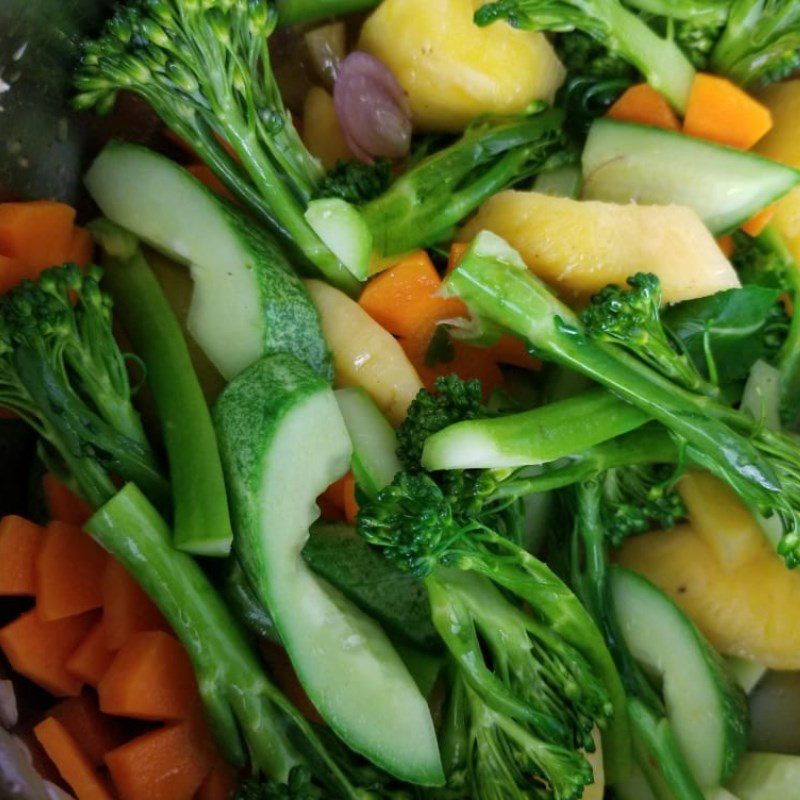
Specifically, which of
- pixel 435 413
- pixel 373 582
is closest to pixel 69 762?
pixel 373 582

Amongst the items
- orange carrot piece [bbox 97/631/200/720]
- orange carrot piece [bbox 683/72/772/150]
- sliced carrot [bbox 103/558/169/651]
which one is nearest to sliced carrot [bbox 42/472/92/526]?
sliced carrot [bbox 103/558/169/651]

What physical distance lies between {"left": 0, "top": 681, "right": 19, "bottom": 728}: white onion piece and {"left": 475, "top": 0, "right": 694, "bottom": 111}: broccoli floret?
150 cm

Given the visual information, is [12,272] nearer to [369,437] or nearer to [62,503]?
[62,503]

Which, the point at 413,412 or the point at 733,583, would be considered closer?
the point at 413,412

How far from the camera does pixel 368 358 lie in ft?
6.34

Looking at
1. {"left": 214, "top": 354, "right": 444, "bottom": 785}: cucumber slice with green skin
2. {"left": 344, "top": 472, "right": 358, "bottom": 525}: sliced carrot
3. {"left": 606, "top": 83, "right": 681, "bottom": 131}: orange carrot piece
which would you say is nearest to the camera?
{"left": 214, "top": 354, "right": 444, "bottom": 785}: cucumber slice with green skin

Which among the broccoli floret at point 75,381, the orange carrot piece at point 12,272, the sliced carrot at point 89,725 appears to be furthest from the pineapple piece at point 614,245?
the sliced carrot at point 89,725

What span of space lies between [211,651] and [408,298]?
782 millimetres

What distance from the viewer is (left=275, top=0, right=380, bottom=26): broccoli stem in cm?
207

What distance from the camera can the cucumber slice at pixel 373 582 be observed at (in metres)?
1.79

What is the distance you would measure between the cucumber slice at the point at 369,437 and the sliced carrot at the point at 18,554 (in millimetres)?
587

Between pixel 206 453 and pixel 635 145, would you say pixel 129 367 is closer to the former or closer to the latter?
pixel 206 453

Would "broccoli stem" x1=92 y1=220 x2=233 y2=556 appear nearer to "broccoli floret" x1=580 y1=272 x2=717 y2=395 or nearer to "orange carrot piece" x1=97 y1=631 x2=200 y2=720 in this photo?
"orange carrot piece" x1=97 y1=631 x2=200 y2=720

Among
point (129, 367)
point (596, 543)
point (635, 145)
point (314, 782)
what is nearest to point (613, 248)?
point (635, 145)
